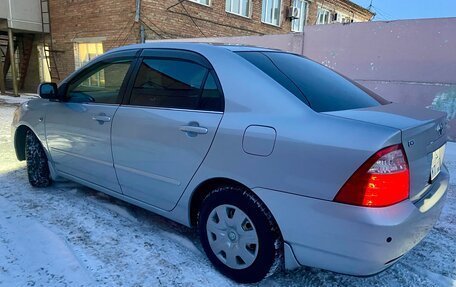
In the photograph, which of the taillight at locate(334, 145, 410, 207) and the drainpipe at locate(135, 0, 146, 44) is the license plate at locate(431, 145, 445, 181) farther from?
the drainpipe at locate(135, 0, 146, 44)

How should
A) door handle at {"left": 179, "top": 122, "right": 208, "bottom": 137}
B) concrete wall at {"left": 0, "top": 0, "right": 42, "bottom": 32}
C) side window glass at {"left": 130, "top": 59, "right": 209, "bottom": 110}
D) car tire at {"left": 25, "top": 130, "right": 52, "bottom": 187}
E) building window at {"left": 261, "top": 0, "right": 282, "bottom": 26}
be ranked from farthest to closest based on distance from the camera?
building window at {"left": 261, "top": 0, "right": 282, "bottom": 26}, concrete wall at {"left": 0, "top": 0, "right": 42, "bottom": 32}, car tire at {"left": 25, "top": 130, "right": 52, "bottom": 187}, side window glass at {"left": 130, "top": 59, "right": 209, "bottom": 110}, door handle at {"left": 179, "top": 122, "right": 208, "bottom": 137}

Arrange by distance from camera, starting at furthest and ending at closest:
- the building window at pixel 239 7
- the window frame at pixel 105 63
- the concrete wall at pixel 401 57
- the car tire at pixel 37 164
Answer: the building window at pixel 239 7 → the concrete wall at pixel 401 57 → the car tire at pixel 37 164 → the window frame at pixel 105 63

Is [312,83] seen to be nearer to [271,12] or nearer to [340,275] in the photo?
[340,275]

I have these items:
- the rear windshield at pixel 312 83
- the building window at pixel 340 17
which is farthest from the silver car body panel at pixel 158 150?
the building window at pixel 340 17

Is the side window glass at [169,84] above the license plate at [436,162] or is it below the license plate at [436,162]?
above

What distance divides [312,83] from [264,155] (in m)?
0.72

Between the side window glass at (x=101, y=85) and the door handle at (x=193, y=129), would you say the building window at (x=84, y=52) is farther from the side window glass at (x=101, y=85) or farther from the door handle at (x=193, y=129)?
the door handle at (x=193, y=129)

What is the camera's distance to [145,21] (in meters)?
10.9

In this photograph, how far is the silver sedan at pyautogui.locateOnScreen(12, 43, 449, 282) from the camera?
182 centimetres

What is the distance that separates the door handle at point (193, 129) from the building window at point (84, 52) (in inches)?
456

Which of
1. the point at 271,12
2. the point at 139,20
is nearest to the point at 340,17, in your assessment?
the point at 271,12

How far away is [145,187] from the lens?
9.23ft

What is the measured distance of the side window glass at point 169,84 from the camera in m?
2.53

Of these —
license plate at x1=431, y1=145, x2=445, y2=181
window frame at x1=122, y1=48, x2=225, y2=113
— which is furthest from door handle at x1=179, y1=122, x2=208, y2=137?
license plate at x1=431, y1=145, x2=445, y2=181
